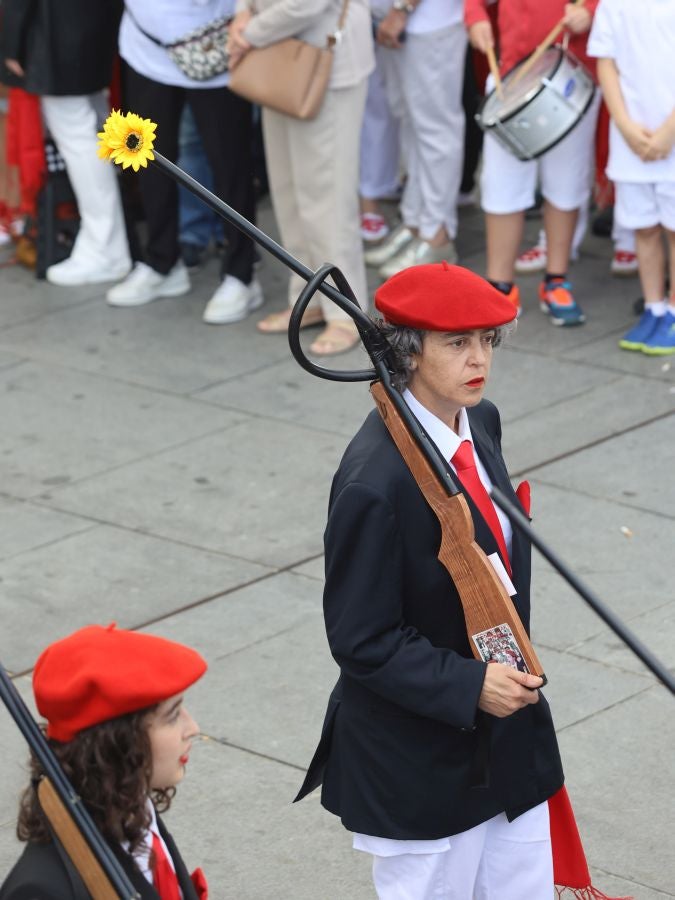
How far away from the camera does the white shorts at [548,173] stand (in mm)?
7582

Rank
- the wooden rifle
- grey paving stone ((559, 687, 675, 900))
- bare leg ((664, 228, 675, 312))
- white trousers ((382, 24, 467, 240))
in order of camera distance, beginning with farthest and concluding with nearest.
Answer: white trousers ((382, 24, 467, 240))
bare leg ((664, 228, 675, 312))
grey paving stone ((559, 687, 675, 900))
the wooden rifle

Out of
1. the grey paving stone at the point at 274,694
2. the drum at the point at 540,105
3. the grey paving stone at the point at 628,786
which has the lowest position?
the grey paving stone at the point at 274,694

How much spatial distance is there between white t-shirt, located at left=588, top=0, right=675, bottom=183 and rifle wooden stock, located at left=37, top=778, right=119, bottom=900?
206 inches

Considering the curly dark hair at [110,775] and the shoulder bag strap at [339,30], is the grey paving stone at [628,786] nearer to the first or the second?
the curly dark hair at [110,775]

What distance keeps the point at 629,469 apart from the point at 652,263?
149cm

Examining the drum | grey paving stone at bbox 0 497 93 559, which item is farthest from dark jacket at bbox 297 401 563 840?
the drum

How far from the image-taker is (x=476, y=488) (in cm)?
312

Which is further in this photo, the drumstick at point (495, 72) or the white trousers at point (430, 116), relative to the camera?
the white trousers at point (430, 116)

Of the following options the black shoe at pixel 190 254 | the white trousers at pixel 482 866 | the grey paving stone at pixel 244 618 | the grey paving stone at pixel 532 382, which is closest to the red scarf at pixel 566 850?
the white trousers at pixel 482 866

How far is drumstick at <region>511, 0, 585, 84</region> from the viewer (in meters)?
7.07

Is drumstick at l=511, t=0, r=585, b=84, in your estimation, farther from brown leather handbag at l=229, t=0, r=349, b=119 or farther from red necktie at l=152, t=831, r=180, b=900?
red necktie at l=152, t=831, r=180, b=900

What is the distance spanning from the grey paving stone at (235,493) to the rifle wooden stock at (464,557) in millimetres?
A: 2782

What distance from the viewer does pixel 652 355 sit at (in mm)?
7379

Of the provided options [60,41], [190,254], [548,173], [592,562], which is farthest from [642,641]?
[60,41]
